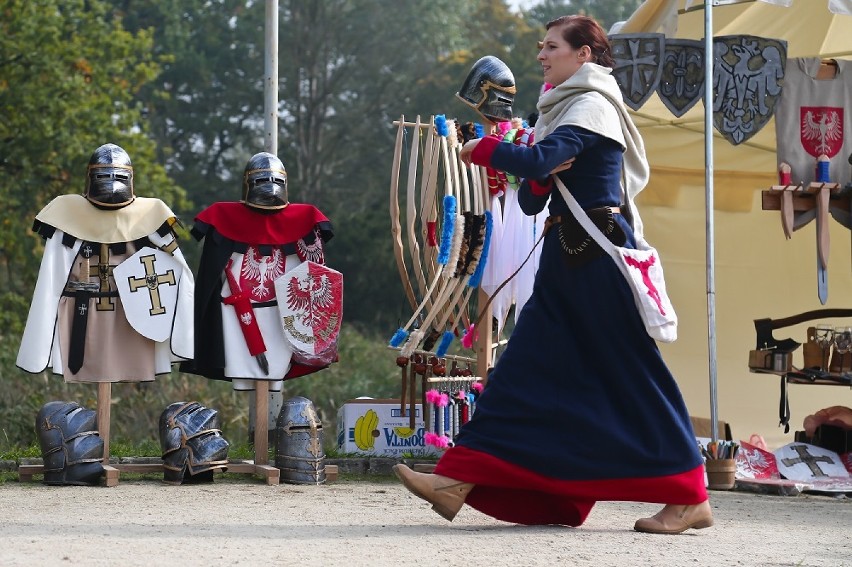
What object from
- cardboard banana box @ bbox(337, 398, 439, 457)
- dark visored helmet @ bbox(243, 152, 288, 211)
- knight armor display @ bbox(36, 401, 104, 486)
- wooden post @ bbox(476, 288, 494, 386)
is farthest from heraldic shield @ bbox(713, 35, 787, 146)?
knight armor display @ bbox(36, 401, 104, 486)

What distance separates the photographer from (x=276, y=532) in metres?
4.57

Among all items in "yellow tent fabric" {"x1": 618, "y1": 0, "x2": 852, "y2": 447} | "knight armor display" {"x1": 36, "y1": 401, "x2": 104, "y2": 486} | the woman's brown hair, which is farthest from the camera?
"yellow tent fabric" {"x1": 618, "y1": 0, "x2": 852, "y2": 447}

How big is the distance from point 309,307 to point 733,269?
11.7 ft

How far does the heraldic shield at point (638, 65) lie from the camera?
7297 millimetres

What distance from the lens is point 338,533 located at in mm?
4621

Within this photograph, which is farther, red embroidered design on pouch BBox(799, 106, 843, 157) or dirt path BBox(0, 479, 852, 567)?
red embroidered design on pouch BBox(799, 106, 843, 157)

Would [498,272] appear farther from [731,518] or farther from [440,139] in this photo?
[731,518]

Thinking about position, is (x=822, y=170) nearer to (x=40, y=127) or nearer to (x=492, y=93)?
(x=492, y=93)

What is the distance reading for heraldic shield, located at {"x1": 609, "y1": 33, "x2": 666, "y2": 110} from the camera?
730 cm

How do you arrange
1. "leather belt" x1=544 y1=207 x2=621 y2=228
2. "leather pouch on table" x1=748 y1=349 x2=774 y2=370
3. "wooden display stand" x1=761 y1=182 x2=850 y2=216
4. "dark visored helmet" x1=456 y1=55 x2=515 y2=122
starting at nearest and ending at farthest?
"leather belt" x1=544 y1=207 x2=621 y2=228
"dark visored helmet" x1=456 y1=55 x2=515 y2=122
"wooden display stand" x1=761 y1=182 x2=850 y2=216
"leather pouch on table" x1=748 y1=349 x2=774 y2=370

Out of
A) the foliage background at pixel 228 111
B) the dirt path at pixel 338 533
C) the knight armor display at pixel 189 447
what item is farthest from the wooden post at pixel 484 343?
the foliage background at pixel 228 111

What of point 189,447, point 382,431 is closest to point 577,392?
point 189,447

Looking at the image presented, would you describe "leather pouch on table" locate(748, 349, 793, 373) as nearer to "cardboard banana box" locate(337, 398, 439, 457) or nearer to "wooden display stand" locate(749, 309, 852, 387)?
"wooden display stand" locate(749, 309, 852, 387)

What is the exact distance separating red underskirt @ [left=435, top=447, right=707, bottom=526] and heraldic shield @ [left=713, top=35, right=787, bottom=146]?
10.6ft
